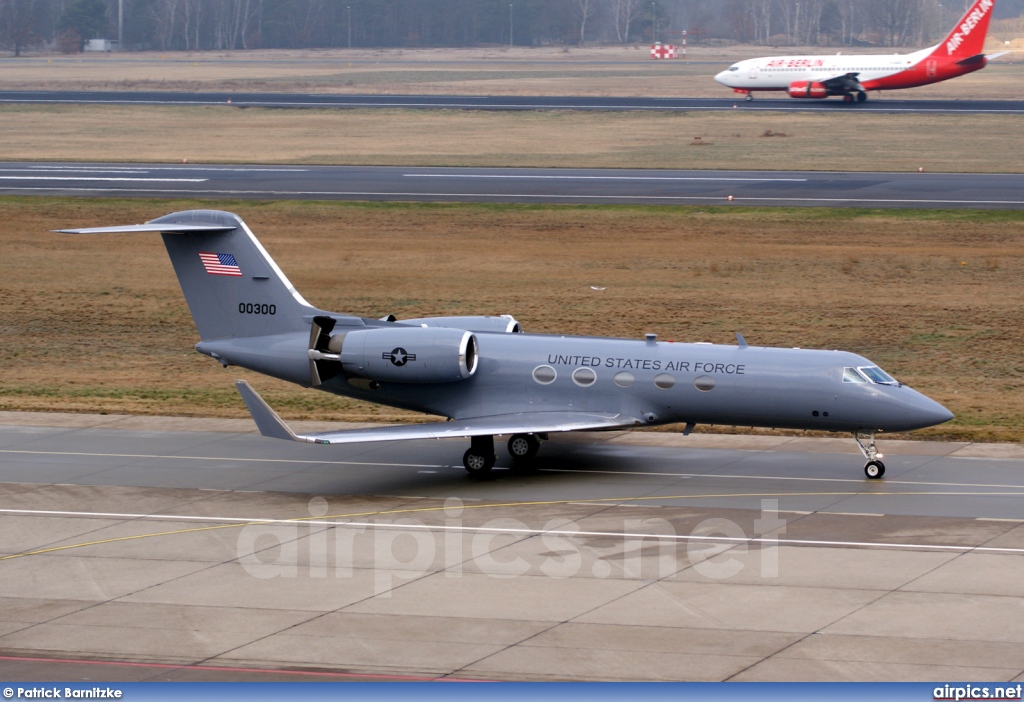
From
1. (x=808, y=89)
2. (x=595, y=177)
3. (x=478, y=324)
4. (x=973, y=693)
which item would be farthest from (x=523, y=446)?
(x=808, y=89)

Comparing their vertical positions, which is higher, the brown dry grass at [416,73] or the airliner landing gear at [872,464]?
the brown dry grass at [416,73]

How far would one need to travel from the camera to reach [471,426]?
27.4 metres

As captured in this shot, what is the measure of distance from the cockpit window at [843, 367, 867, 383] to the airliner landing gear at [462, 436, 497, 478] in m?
7.30

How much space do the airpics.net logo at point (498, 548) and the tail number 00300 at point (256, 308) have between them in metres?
5.90

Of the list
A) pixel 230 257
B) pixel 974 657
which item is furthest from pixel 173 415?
pixel 974 657

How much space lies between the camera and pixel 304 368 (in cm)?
2872

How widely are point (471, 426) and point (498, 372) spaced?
1.54 metres

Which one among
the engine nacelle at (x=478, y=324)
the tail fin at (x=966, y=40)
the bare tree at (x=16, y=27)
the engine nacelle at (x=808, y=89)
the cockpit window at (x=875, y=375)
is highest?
the bare tree at (x=16, y=27)

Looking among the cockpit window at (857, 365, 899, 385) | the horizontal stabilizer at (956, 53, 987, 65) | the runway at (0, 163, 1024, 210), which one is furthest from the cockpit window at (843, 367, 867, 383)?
the horizontal stabilizer at (956, 53, 987, 65)

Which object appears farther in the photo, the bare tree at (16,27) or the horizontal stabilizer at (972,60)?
the bare tree at (16,27)

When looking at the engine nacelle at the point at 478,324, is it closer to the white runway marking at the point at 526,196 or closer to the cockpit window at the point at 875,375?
the cockpit window at the point at 875,375

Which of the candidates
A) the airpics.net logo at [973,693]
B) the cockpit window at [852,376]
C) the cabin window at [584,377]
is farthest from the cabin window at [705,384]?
the airpics.net logo at [973,693]

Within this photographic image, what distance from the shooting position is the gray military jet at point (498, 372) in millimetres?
26750

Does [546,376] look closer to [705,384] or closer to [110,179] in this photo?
[705,384]
